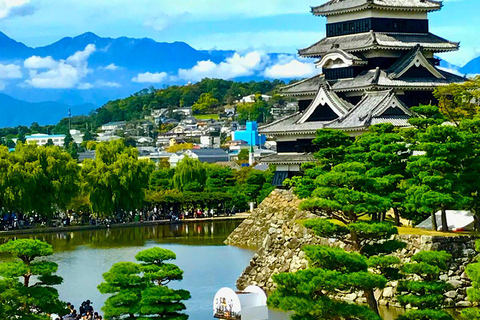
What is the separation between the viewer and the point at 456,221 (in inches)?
1324

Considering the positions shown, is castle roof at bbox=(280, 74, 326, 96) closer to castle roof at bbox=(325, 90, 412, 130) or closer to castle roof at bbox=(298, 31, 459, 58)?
castle roof at bbox=(298, 31, 459, 58)

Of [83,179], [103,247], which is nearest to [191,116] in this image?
[83,179]

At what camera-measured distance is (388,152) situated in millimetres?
33688

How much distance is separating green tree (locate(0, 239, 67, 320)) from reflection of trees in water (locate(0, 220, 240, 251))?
24.4 metres

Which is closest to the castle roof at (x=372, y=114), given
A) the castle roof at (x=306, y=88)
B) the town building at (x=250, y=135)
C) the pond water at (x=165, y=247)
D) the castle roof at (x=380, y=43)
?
the castle roof at (x=306, y=88)

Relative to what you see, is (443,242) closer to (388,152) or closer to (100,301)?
(388,152)

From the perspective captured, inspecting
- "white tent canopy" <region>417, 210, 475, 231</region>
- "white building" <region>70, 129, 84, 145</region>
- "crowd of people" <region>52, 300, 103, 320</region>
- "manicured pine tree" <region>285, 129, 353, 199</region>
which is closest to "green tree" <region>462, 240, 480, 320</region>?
"white tent canopy" <region>417, 210, 475, 231</region>

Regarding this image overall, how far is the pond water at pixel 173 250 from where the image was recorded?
34219 millimetres

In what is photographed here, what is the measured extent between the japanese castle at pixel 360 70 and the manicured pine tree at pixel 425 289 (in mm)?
17476

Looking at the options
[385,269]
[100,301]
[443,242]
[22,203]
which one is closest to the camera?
[385,269]

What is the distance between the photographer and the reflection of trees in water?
51.3 m

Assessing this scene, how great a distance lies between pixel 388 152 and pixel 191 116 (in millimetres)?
154900

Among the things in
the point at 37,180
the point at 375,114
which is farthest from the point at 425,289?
the point at 37,180

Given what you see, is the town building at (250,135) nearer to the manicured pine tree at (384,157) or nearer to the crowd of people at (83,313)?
the manicured pine tree at (384,157)
